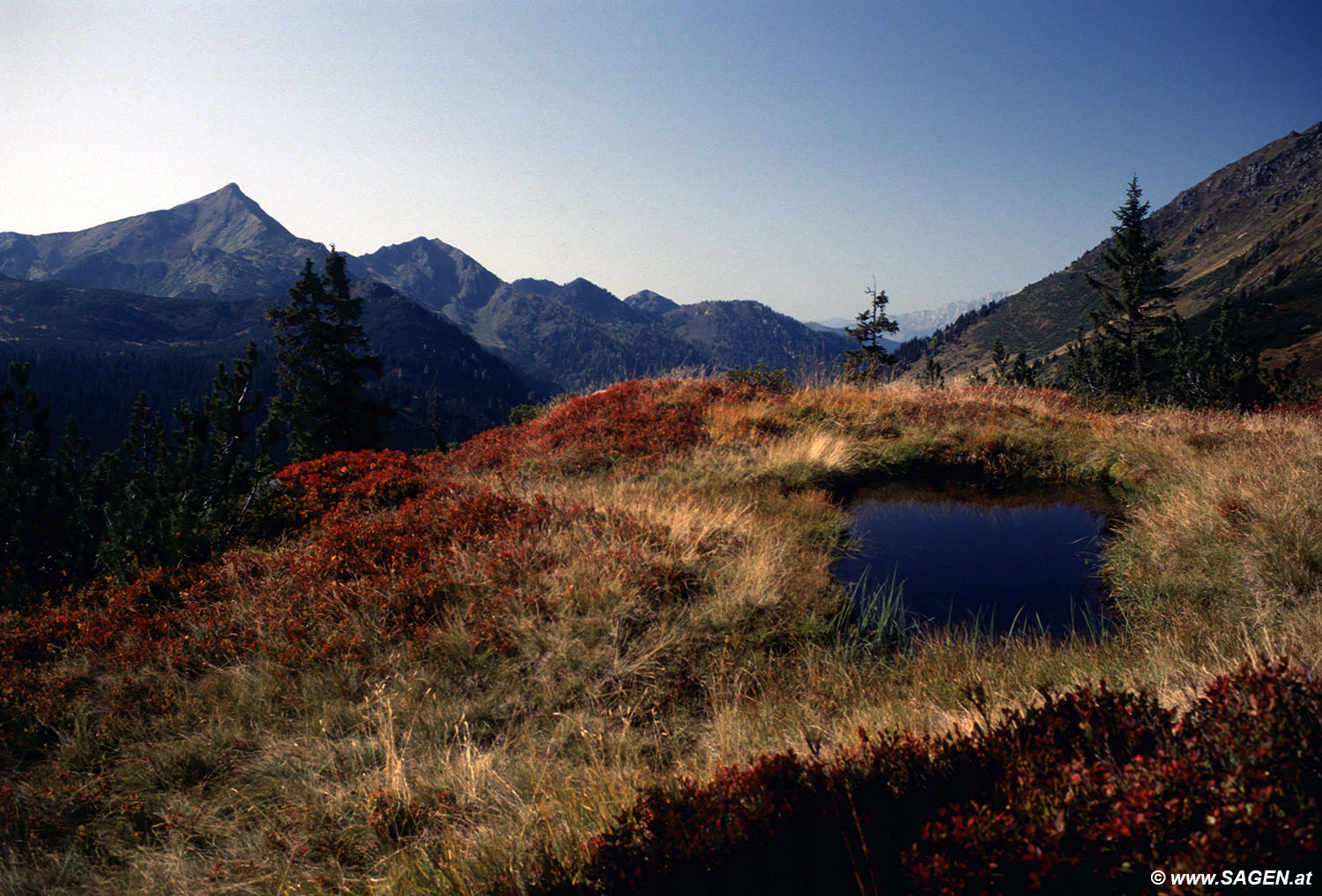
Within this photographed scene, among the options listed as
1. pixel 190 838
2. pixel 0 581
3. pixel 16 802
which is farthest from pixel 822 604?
pixel 0 581

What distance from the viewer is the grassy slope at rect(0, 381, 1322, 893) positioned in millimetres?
3025

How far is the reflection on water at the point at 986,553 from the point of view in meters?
5.31

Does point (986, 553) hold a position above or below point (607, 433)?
below

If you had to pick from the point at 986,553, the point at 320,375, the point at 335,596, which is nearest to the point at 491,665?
the point at 335,596

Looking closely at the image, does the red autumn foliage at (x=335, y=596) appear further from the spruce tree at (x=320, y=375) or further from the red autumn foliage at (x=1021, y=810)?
the spruce tree at (x=320, y=375)

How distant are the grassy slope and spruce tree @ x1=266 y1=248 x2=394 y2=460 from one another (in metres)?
21.1

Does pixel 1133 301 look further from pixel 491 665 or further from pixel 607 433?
pixel 491 665

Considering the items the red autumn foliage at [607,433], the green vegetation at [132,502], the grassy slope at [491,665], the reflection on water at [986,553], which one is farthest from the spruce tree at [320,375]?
the reflection on water at [986,553]

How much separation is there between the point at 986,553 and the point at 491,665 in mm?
5435

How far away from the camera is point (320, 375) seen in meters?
26.4

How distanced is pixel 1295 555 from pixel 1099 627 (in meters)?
1.66

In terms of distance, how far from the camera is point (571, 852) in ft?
8.20

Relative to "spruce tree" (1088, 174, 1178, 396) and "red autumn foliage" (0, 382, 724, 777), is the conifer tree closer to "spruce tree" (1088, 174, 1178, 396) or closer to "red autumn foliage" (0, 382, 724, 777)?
"spruce tree" (1088, 174, 1178, 396)

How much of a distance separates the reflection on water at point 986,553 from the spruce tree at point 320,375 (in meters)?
25.1
